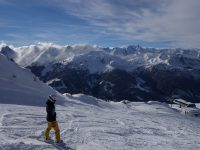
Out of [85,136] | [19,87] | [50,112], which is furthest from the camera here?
[19,87]

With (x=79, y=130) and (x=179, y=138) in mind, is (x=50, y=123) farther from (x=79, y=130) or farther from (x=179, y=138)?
(x=179, y=138)

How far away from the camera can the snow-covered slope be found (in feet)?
149

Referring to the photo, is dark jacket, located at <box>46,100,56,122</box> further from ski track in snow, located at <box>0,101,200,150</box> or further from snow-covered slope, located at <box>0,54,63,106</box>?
snow-covered slope, located at <box>0,54,63,106</box>

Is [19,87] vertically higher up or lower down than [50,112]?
lower down

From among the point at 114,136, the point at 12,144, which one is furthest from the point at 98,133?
the point at 12,144

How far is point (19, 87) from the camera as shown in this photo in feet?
171

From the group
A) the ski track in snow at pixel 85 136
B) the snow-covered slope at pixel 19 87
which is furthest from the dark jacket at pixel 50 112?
the snow-covered slope at pixel 19 87

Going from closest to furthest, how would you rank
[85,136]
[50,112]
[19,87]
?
1. [50,112]
2. [85,136]
3. [19,87]

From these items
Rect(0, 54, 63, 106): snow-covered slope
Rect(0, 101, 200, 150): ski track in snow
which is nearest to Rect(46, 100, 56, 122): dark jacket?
Rect(0, 101, 200, 150): ski track in snow

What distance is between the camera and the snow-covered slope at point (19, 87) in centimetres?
4528

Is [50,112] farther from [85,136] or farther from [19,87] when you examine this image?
[19,87]

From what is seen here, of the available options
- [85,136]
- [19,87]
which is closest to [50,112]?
[85,136]

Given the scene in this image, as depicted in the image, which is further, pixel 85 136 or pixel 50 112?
pixel 85 136

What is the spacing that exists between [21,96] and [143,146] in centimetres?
2927
